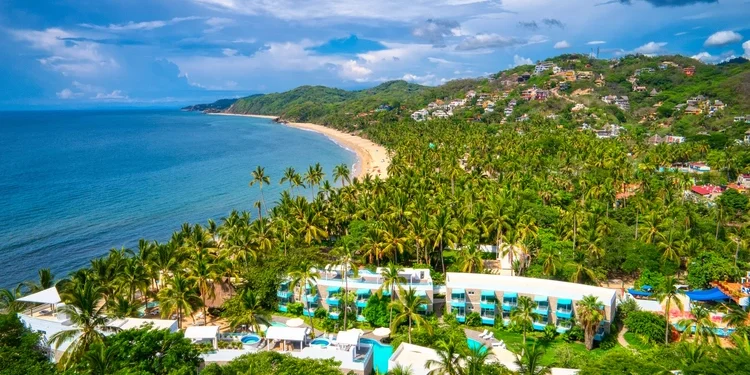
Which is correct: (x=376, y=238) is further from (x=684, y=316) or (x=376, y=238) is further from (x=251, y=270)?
(x=684, y=316)

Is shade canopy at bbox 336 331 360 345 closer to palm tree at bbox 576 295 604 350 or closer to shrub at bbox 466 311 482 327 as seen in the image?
shrub at bbox 466 311 482 327

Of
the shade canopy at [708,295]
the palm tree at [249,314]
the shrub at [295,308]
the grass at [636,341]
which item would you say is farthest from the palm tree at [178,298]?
the shade canopy at [708,295]

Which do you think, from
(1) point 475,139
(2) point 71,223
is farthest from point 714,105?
(2) point 71,223

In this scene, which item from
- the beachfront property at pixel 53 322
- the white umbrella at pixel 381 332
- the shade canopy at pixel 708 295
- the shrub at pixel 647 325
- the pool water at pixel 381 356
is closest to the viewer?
the beachfront property at pixel 53 322

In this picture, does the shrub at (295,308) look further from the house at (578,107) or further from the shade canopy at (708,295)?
the house at (578,107)

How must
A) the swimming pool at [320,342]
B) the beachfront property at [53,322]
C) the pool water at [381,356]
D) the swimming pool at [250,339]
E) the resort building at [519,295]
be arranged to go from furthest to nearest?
the resort building at [519,295] → the swimming pool at [250,339] → the swimming pool at [320,342] → the pool water at [381,356] → the beachfront property at [53,322]

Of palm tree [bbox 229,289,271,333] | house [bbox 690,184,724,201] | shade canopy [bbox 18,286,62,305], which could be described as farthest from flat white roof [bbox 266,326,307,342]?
house [bbox 690,184,724,201]

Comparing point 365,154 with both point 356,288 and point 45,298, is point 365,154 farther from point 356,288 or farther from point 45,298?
point 45,298
